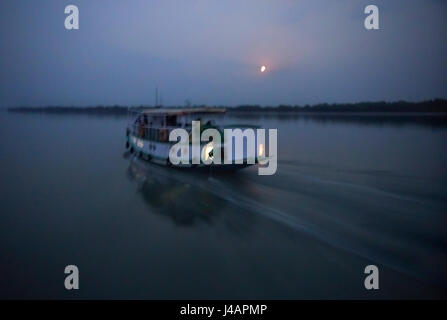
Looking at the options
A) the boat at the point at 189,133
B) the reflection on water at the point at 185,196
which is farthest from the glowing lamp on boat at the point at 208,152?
the reflection on water at the point at 185,196

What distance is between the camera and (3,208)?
7.16 m

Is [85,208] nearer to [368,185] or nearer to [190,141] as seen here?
[190,141]

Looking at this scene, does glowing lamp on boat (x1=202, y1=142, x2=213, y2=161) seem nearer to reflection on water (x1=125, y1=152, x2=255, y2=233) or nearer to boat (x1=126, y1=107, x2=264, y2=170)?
boat (x1=126, y1=107, x2=264, y2=170)

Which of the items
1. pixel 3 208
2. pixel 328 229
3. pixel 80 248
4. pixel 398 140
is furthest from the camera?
pixel 398 140

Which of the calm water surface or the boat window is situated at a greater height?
the boat window

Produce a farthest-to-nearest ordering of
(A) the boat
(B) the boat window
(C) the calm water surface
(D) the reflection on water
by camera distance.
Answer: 1. (B) the boat window
2. (A) the boat
3. (D) the reflection on water
4. (C) the calm water surface

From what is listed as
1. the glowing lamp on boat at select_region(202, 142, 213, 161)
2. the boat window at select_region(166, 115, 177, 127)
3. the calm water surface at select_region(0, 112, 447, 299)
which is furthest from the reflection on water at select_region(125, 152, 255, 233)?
the boat window at select_region(166, 115, 177, 127)

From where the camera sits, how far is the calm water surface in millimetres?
4113

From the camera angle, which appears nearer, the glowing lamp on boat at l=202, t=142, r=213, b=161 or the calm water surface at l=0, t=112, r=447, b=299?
the calm water surface at l=0, t=112, r=447, b=299

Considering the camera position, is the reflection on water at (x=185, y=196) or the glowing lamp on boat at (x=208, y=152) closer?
the reflection on water at (x=185, y=196)

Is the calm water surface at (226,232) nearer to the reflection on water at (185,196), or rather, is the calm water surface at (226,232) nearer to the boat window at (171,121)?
the reflection on water at (185,196)

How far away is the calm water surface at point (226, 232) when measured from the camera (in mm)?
4113
